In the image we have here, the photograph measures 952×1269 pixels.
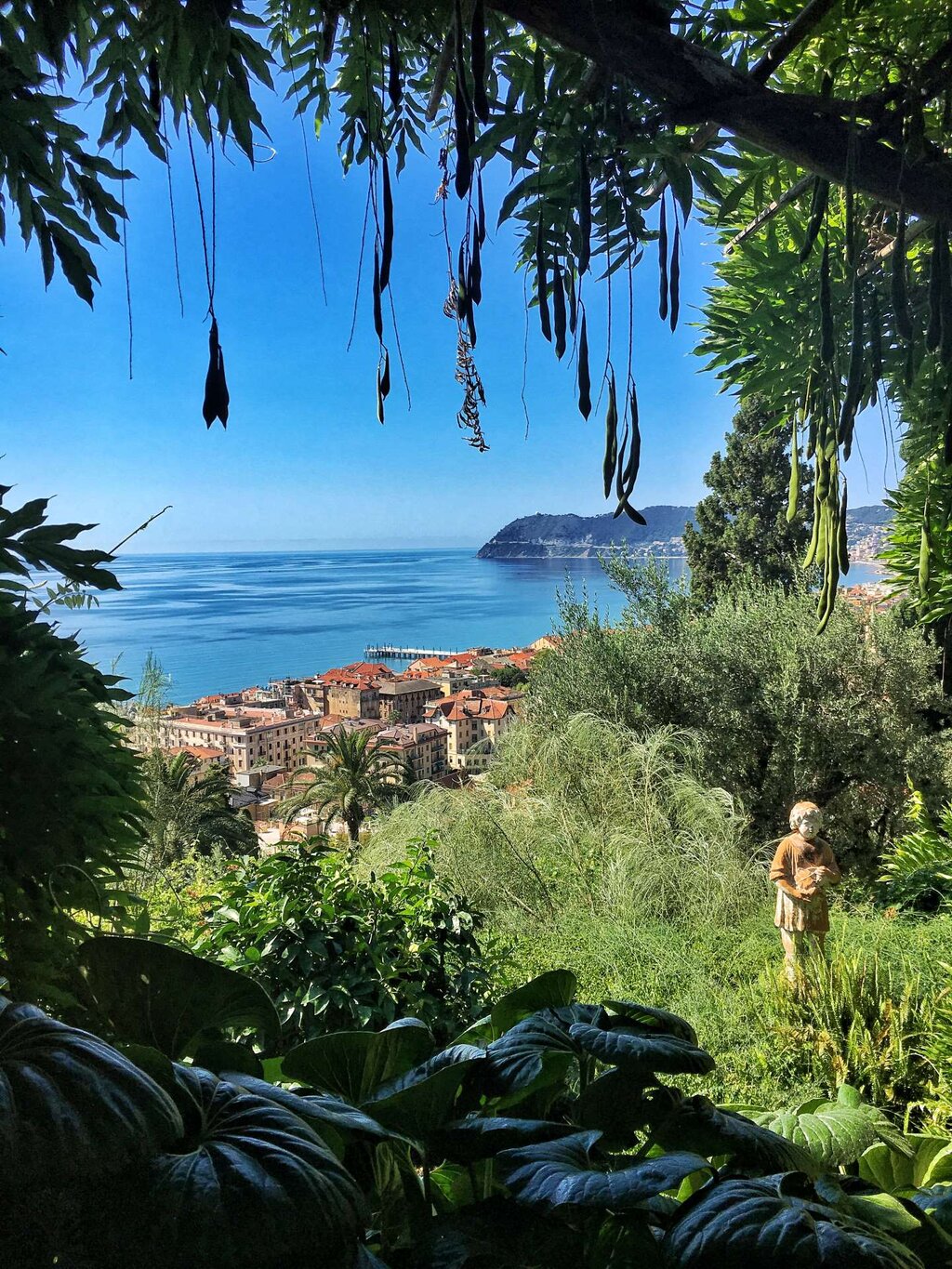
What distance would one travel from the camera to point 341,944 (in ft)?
5.45

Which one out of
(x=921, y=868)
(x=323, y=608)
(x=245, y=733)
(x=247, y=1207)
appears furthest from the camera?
(x=323, y=608)

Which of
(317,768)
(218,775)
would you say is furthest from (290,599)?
(218,775)

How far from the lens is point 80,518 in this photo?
27.8 inches

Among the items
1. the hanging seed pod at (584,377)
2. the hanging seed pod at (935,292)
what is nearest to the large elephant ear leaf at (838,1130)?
the hanging seed pod at (584,377)

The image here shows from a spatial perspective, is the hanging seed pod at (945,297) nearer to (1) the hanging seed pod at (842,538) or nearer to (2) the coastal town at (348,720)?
(1) the hanging seed pod at (842,538)

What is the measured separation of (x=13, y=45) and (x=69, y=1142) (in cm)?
106

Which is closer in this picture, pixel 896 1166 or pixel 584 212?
pixel 896 1166

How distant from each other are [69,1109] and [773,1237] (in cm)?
26

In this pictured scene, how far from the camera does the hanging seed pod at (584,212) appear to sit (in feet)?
2.24

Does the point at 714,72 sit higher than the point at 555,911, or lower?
higher

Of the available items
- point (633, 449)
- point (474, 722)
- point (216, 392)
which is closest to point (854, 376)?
point (633, 449)

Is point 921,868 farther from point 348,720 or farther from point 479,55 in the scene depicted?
point 348,720

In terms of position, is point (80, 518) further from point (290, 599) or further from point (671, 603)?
point (290, 599)

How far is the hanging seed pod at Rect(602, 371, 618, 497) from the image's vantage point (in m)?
0.83
